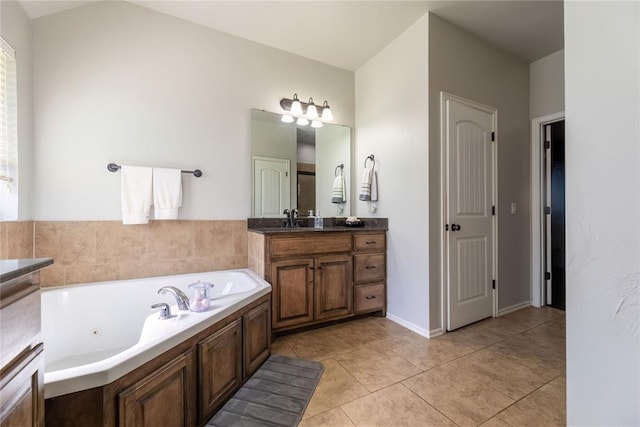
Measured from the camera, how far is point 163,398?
1.11 meters

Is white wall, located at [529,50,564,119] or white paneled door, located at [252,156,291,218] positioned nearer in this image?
white paneled door, located at [252,156,291,218]

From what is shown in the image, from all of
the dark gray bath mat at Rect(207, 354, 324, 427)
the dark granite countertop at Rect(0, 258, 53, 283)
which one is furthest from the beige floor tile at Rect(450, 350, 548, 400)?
the dark granite countertop at Rect(0, 258, 53, 283)

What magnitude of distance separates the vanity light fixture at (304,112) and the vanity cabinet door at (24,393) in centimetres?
256

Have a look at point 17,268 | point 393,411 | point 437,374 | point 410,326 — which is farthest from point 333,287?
point 17,268

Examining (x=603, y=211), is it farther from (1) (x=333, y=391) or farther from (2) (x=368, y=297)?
(2) (x=368, y=297)

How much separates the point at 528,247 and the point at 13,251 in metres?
4.44

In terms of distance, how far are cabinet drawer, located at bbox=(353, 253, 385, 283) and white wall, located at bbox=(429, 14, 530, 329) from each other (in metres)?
0.54

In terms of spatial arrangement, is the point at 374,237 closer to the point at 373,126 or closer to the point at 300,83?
the point at 373,126

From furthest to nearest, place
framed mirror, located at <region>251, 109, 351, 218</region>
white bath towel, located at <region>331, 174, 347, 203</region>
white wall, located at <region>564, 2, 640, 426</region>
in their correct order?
white bath towel, located at <region>331, 174, 347, 203</region>, framed mirror, located at <region>251, 109, 351, 218</region>, white wall, located at <region>564, 2, 640, 426</region>

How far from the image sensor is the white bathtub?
1.28m

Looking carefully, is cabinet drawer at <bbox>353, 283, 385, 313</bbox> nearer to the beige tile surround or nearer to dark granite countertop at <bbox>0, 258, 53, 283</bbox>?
the beige tile surround

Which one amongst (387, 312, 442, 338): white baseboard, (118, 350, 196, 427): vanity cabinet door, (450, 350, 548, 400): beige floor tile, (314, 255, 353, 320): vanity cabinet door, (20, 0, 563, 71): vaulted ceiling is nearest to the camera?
(118, 350, 196, 427): vanity cabinet door

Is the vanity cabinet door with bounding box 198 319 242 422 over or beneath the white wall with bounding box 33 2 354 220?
beneath

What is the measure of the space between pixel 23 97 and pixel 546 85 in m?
4.61
